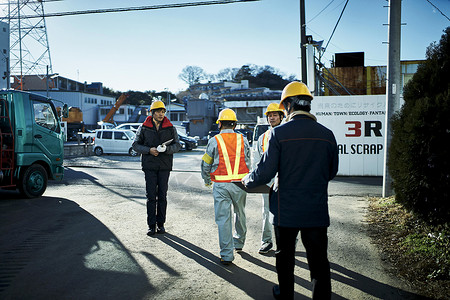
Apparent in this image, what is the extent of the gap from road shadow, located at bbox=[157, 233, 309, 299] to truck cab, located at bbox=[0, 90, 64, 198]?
4983mm

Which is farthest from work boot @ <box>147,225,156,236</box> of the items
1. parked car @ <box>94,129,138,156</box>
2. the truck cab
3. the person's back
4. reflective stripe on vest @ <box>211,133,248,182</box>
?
parked car @ <box>94,129,138,156</box>

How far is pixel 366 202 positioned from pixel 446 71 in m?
5.02

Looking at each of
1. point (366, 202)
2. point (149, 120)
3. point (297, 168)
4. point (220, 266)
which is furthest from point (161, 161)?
point (366, 202)

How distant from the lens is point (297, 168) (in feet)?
10.0

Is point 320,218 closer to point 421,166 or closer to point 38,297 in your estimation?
point 421,166

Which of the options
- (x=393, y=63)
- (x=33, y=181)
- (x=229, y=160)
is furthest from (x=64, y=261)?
(x=393, y=63)

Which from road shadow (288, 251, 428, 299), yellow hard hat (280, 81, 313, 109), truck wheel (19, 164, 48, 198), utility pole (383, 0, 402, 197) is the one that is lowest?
road shadow (288, 251, 428, 299)

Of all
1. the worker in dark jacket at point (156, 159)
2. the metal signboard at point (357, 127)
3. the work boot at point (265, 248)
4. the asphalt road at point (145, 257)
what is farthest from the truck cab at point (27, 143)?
the metal signboard at point (357, 127)

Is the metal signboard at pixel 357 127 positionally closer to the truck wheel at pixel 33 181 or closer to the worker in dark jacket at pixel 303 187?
the truck wheel at pixel 33 181

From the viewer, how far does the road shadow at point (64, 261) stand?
3.82 m

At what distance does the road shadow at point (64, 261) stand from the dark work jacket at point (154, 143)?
131 centimetres

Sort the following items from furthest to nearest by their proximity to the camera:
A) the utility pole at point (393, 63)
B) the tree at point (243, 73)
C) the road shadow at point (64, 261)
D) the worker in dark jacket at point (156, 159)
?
1. the tree at point (243, 73)
2. the utility pole at point (393, 63)
3. the worker in dark jacket at point (156, 159)
4. the road shadow at point (64, 261)

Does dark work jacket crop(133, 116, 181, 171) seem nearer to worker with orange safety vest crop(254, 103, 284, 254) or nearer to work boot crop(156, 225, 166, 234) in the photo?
work boot crop(156, 225, 166, 234)

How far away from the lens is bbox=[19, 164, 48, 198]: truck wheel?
894cm
